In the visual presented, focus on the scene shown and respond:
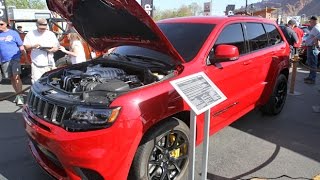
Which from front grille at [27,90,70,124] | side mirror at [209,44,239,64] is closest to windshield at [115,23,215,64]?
side mirror at [209,44,239,64]

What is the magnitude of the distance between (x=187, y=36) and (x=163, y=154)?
1610 millimetres

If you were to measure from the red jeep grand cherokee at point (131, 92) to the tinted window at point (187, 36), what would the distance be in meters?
0.01

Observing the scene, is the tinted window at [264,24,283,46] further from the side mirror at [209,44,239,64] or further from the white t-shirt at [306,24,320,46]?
the white t-shirt at [306,24,320,46]

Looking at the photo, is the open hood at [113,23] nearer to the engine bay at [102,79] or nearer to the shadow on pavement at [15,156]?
the engine bay at [102,79]

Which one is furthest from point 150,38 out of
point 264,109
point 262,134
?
point 264,109

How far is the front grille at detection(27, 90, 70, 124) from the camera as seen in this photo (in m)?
3.05

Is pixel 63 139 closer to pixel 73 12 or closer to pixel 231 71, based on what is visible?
pixel 73 12

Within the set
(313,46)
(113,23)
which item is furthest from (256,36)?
(313,46)

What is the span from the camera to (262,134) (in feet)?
17.1

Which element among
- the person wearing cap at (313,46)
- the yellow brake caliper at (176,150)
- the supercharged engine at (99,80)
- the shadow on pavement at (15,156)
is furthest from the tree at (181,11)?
the yellow brake caliper at (176,150)

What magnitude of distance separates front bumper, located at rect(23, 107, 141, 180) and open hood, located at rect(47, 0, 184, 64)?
1.04 meters

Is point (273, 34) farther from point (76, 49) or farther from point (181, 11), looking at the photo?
point (181, 11)

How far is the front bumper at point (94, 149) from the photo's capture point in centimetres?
284

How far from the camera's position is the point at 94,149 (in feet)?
9.33
